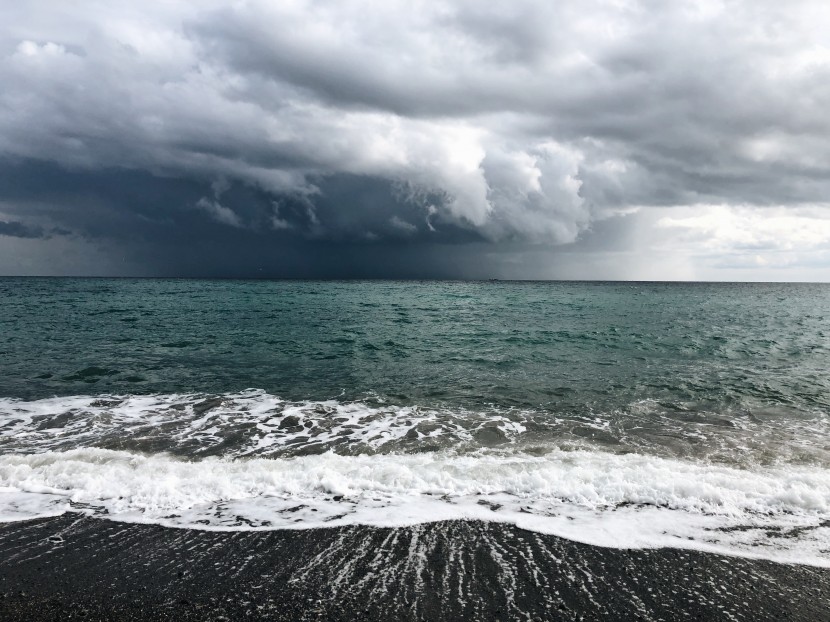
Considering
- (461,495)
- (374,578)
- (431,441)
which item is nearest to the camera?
(374,578)

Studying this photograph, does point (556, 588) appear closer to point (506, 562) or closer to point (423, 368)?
point (506, 562)

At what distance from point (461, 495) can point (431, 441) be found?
3.15 m

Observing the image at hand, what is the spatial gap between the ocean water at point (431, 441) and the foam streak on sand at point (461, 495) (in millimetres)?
40

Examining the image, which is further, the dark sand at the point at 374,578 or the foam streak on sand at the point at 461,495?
the foam streak on sand at the point at 461,495

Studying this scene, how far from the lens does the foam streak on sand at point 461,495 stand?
684 centimetres

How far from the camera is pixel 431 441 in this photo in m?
11.1

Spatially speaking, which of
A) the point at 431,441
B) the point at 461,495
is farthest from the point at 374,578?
the point at 431,441

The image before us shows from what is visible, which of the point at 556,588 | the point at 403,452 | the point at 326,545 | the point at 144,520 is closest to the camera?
the point at 556,588

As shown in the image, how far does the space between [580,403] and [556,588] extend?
1015cm

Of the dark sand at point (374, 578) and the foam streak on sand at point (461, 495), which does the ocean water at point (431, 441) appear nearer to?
the foam streak on sand at point (461, 495)

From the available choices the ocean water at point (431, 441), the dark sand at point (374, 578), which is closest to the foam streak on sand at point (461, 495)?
the ocean water at point (431, 441)

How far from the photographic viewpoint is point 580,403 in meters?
14.9

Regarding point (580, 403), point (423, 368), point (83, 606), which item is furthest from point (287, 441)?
point (423, 368)

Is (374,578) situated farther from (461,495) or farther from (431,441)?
(431,441)
